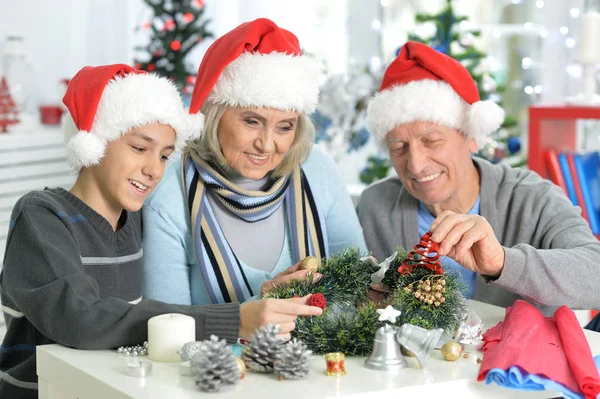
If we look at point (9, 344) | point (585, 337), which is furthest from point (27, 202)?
point (585, 337)

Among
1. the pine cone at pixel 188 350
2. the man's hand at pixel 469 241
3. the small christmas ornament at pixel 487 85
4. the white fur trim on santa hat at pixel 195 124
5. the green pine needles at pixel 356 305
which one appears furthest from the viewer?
the small christmas ornament at pixel 487 85

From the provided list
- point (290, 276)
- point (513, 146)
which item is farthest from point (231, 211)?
point (513, 146)

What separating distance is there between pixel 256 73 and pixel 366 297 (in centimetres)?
60

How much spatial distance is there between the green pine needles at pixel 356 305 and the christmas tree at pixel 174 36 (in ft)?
9.45

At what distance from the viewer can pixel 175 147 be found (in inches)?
75.0

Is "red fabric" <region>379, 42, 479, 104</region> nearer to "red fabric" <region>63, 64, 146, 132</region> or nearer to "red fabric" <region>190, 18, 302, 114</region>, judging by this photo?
"red fabric" <region>190, 18, 302, 114</region>

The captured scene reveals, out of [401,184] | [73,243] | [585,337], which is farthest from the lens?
[401,184]

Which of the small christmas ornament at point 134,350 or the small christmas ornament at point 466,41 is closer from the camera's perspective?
the small christmas ornament at point 134,350

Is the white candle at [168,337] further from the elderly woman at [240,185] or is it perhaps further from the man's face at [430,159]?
the man's face at [430,159]

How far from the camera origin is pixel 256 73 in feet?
6.50

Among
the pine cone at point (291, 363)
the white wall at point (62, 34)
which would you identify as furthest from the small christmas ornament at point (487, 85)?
the pine cone at point (291, 363)

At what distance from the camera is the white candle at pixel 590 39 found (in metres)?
3.66

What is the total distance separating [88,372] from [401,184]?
4.03 ft

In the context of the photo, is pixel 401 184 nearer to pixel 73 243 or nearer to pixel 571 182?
pixel 73 243
